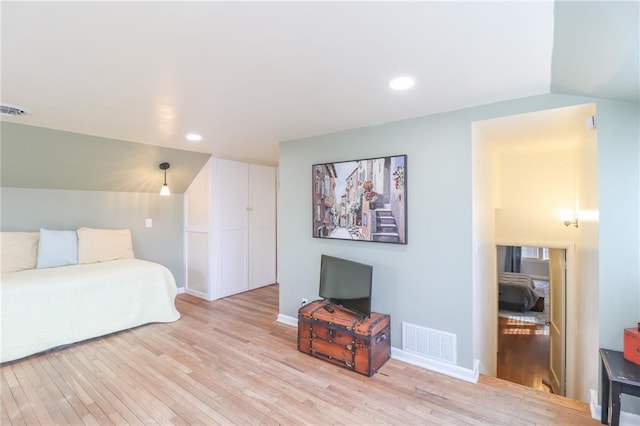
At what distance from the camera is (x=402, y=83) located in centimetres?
193

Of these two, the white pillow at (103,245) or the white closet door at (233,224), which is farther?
the white closet door at (233,224)

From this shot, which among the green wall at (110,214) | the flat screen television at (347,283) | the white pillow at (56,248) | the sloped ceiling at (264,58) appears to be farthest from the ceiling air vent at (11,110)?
the flat screen television at (347,283)

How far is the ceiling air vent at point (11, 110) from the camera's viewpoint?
231cm

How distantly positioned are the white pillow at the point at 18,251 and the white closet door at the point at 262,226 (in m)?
2.63

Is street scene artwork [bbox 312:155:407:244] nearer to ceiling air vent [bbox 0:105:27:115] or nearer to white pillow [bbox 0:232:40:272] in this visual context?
ceiling air vent [bbox 0:105:27:115]

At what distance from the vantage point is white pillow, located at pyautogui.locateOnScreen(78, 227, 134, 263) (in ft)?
11.8

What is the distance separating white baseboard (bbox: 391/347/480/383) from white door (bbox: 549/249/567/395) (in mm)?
2155

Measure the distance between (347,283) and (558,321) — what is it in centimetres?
343

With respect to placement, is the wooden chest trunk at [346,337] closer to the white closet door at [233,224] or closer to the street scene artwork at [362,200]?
the street scene artwork at [362,200]

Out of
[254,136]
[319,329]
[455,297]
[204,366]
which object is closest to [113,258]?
[204,366]

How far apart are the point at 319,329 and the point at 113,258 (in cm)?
288

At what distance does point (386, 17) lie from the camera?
125cm

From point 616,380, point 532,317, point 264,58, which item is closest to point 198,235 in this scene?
point 264,58

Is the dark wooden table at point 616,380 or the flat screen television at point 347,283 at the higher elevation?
the flat screen television at point 347,283
